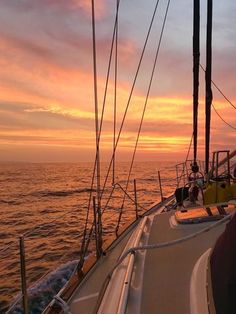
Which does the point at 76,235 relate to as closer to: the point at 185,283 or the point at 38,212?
the point at 38,212

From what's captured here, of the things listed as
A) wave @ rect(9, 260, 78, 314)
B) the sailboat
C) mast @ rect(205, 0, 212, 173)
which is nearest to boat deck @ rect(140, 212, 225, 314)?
the sailboat

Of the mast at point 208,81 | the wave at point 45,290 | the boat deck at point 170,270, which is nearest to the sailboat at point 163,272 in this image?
the boat deck at point 170,270

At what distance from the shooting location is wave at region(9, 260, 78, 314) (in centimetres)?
677

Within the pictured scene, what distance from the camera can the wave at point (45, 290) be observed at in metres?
6.77

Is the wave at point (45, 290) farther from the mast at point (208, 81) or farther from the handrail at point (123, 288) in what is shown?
the mast at point (208, 81)

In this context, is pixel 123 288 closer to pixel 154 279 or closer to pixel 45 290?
pixel 154 279

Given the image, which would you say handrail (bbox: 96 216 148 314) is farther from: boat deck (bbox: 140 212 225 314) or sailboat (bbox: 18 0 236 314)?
Answer: boat deck (bbox: 140 212 225 314)

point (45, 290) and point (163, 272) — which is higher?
point (163, 272)

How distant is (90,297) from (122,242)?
1783 millimetres

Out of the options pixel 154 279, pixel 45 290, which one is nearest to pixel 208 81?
pixel 45 290

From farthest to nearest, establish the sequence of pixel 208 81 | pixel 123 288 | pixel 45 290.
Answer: pixel 208 81
pixel 45 290
pixel 123 288

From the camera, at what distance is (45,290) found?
23.8ft

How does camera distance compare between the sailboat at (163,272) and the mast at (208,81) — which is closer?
the sailboat at (163,272)

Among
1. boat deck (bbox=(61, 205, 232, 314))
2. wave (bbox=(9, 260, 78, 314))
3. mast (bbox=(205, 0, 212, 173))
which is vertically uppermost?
mast (bbox=(205, 0, 212, 173))
